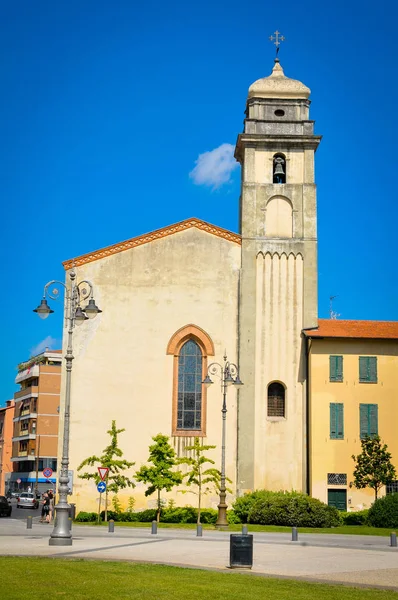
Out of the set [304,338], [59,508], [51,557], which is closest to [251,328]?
[304,338]

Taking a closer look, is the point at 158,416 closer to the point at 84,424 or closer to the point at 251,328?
the point at 84,424

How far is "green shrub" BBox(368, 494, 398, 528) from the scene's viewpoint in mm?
35312

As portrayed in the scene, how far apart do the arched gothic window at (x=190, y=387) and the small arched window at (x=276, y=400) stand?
355 cm

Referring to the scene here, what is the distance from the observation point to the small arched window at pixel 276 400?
4106 cm

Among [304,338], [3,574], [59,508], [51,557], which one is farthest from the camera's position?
[304,338]

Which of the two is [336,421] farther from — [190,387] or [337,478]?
[190,387]

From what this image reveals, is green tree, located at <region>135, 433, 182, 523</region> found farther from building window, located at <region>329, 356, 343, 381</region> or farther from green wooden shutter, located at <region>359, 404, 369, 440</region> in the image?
green wooden shutter, located at <region>359, 404, 369, 440</region>

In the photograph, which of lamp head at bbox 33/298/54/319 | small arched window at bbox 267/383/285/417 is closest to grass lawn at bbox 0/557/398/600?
lamp head at bbox 33/298/54/319

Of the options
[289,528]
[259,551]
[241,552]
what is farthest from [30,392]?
[241,552]

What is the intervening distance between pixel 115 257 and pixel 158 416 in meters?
8.56

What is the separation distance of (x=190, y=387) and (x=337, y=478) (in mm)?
8623

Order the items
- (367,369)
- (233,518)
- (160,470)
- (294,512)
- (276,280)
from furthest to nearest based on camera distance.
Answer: (276,280)
(367,369)
(160,470)
(233,518)
(294,512)

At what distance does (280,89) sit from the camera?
44.3 metres

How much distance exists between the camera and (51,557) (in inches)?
744
